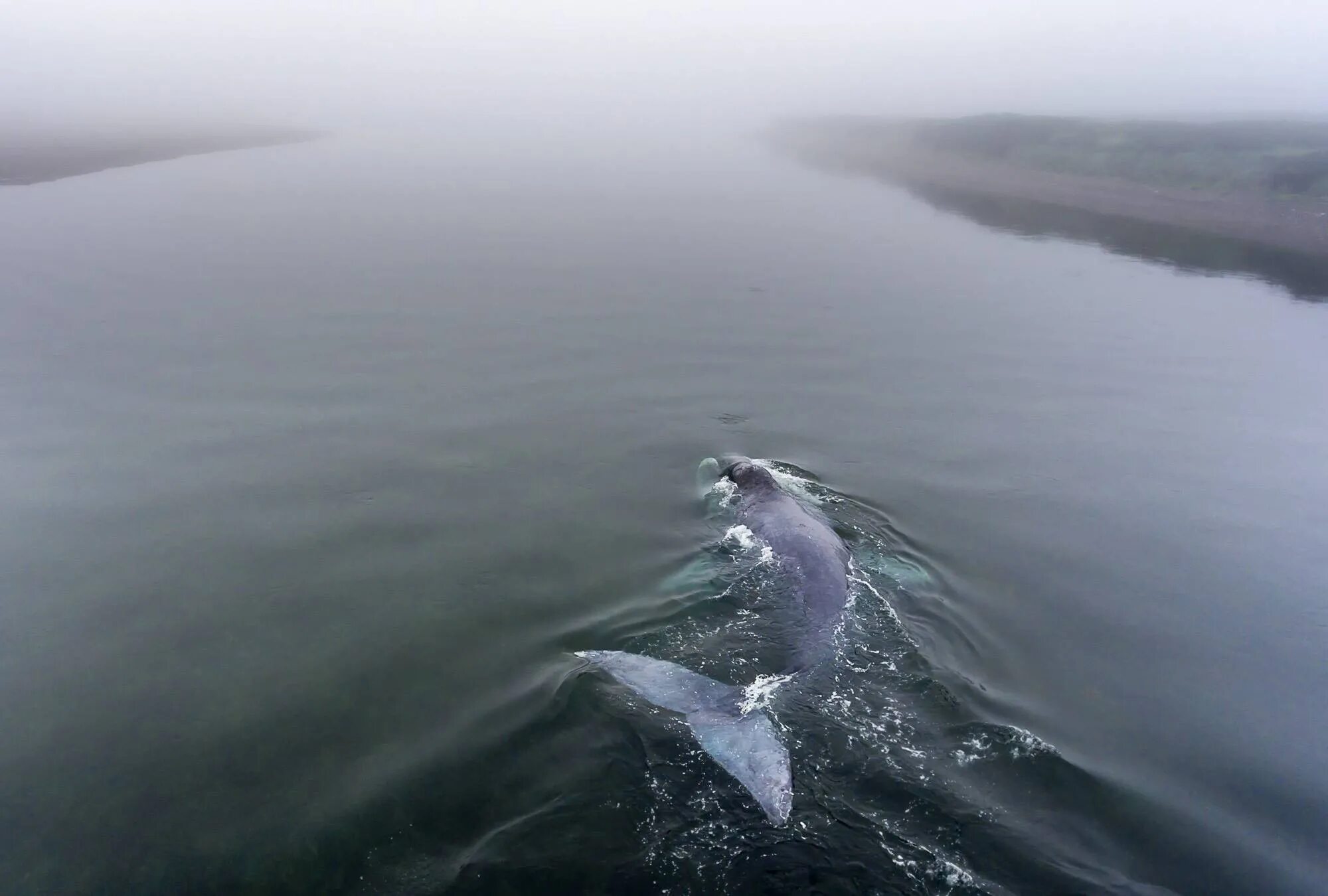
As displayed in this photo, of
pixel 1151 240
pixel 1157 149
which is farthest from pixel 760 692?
pixel 1157 149

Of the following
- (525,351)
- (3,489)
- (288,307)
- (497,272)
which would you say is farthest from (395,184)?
(3,489)

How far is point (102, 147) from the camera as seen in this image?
48.2m

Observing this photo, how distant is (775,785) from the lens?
9.65 metres

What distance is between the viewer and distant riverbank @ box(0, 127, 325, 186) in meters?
41.2

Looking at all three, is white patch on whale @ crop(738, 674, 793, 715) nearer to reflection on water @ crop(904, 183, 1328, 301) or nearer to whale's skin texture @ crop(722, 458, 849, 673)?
whale's skin texture @ crop(722, 458, 849, 673)

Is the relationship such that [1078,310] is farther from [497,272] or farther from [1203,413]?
[497,272]

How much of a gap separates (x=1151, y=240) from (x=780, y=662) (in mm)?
38798

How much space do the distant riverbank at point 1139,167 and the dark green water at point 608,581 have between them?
1454cm

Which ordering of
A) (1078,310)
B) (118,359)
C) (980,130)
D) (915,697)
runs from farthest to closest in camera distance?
1. (980,130)
2. (1078,310)
3. (118,359)
4. (915,697)

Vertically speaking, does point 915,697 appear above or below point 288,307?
below

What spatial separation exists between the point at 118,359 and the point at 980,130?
59.7m

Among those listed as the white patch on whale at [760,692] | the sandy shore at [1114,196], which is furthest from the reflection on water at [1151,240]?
the white patch on whale at [760,692]

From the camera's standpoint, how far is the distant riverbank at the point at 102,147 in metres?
41.2

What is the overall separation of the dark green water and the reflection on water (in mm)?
6186
